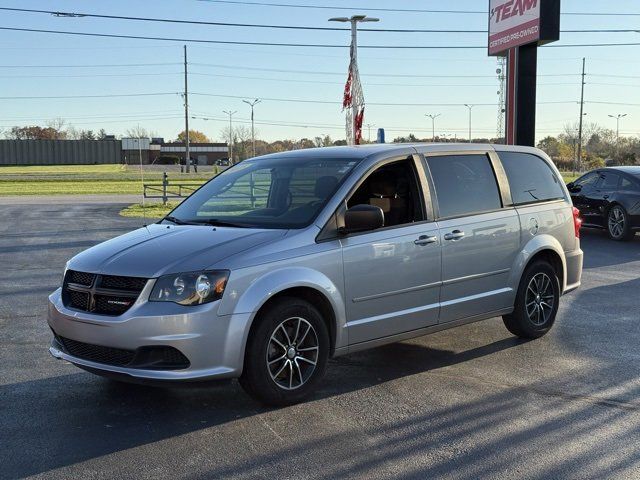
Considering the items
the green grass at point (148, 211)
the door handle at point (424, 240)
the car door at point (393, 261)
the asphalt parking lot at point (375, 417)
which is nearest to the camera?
the asphalt parking lot at point (375, 417)

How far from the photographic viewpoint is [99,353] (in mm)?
4723

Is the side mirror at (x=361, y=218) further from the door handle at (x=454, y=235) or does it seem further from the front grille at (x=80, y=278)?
the front grille at (x=80, y=278)

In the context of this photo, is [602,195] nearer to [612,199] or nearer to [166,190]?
[612,199]

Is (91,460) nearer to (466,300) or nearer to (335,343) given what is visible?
(335,343)

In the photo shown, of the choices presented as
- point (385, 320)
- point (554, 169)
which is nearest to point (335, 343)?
point (385, 320)

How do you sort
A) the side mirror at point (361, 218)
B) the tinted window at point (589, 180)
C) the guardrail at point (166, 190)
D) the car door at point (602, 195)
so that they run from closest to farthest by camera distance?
the side mirror at point (361, 218), the car door at point (602, 195), the tinted window at point (589, 180), the guardrail at point (166, 190)

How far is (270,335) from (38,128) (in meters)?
165

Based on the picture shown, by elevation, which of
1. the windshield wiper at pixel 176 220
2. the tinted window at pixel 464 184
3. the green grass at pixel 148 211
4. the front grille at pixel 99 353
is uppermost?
the tinted window at pixel 464 184

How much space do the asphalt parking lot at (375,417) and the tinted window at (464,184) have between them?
133 cm

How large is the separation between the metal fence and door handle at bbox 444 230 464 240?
378 ft

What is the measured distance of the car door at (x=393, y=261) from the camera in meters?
5.28

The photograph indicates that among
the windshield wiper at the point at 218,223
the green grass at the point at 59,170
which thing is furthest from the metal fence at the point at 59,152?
the windshield wiper at the point at 218,223

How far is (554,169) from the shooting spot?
7.37m

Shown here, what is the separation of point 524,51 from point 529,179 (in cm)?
1147
